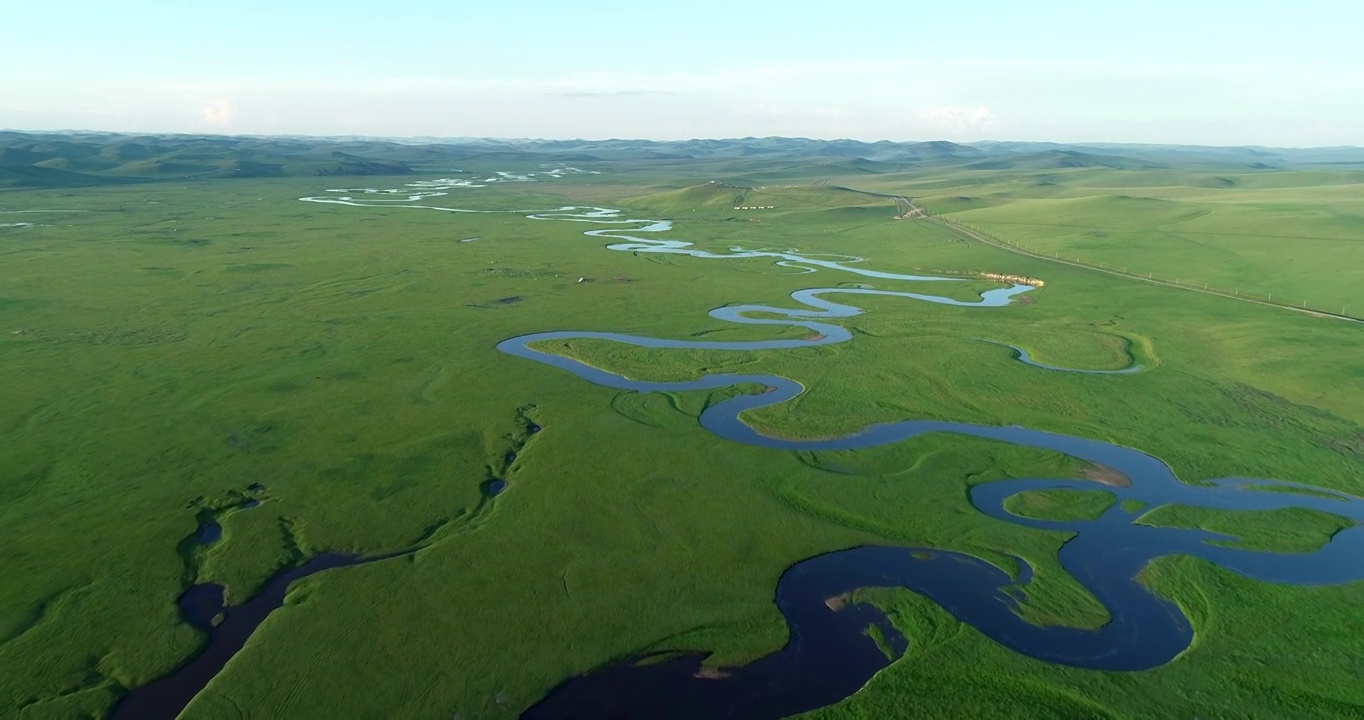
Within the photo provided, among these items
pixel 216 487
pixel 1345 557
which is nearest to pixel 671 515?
pixel 216 487

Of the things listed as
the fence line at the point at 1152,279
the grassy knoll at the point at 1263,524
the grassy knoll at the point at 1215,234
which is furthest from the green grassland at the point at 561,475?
the fence line at the point at 1152,279

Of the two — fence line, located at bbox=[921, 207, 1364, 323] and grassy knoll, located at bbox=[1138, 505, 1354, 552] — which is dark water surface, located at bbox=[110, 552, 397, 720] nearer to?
grassy knoll, located at bbox=[1138, 505, 1354, 552]

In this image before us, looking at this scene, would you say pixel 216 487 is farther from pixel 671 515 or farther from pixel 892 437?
pixel 892 437

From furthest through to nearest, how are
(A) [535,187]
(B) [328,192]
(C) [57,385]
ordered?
1. (A) [535,187]
2. (B) [328,192]
3. (C) [57,385]

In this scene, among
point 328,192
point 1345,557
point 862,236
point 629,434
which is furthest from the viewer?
point 328,192

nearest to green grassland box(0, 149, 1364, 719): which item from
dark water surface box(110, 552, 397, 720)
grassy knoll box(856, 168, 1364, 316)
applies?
dark water surface box(110, 552, 397, 720)

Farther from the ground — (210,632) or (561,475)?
(561,475)

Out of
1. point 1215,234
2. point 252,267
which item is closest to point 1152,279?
point 1215,234

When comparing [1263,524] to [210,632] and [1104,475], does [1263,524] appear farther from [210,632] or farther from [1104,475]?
[210,632]
